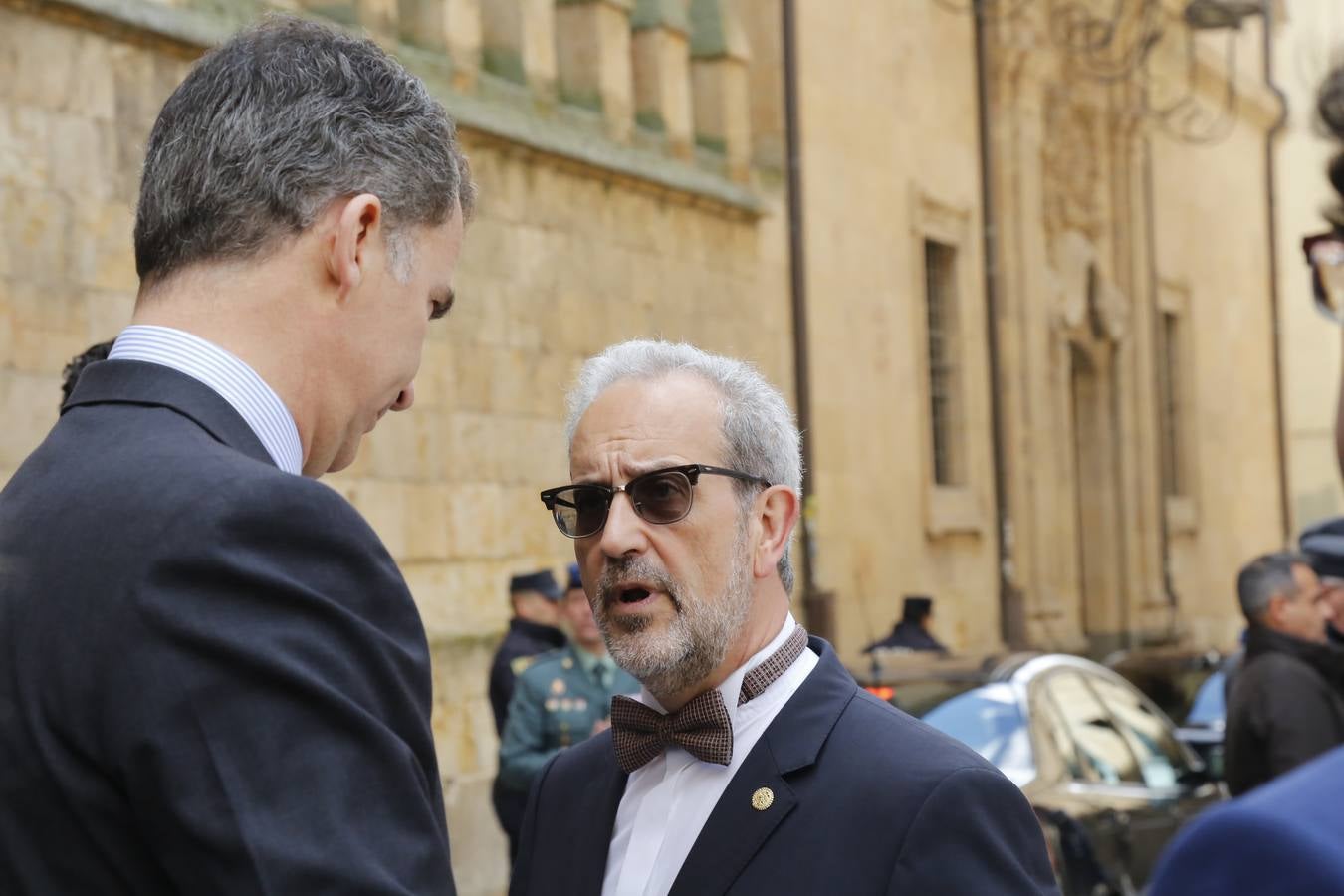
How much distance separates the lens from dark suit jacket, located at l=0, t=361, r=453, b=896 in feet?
5.59

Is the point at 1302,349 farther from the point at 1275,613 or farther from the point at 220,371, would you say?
the point at 220,371

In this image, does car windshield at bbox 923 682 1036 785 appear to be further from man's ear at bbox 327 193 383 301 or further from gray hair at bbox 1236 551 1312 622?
man's ear at bbox 327 193 383 301

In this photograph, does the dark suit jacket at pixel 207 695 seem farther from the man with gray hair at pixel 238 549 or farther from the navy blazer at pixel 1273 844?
the navy blazer at pixel 1273 844

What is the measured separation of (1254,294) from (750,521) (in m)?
29.6

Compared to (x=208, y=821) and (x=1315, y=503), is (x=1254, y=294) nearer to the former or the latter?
(x=1315, y=503)

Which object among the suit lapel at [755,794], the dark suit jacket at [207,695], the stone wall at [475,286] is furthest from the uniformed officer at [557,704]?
the dark suit jacket at [207,695]

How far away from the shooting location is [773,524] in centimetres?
307

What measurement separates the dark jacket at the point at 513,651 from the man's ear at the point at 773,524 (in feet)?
18.6

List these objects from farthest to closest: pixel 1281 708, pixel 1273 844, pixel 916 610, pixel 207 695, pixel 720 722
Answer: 1. pixel 916 610
2. pixel 1281 708
3. pixel 720 722
4. pixel 207 695
5. pixel 1273 844

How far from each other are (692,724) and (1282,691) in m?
4.85

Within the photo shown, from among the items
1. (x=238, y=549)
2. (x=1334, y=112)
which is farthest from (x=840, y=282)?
(x=1334, y=112)

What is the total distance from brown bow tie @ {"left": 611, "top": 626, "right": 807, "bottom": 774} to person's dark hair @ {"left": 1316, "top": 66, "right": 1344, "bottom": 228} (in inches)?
58.6

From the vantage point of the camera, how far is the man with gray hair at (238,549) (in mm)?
1714

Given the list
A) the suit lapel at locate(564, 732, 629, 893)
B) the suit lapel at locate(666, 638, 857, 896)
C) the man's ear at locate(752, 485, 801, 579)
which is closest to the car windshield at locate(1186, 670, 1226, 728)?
the man's ear at locate(752, 485, 801, 579)
